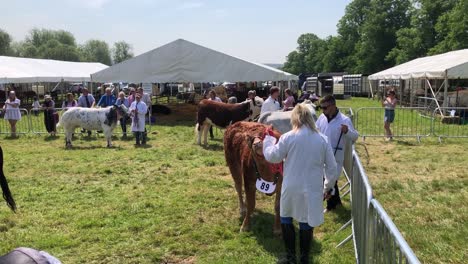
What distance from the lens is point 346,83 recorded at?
47.1 m

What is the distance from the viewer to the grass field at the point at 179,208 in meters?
5.34

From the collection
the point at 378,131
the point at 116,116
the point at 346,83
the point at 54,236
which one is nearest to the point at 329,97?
the point at 54,236

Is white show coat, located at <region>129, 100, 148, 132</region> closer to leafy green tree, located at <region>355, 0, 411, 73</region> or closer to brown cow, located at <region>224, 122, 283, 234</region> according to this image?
brown cow, located at <region>224, 122, 283, 234</region>

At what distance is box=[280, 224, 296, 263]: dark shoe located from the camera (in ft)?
14.9

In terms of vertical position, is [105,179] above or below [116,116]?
below

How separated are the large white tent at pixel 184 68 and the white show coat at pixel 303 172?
699 inches

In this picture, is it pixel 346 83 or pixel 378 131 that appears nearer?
pixel 378 131

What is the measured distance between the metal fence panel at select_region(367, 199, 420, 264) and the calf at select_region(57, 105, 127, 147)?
1125 cm

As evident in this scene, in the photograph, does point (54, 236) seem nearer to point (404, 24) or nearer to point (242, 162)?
point (242, 162)

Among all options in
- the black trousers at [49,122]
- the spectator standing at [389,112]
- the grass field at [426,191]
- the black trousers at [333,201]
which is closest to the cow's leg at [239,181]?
the black trousers at [333,201]

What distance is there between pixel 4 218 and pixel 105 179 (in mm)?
2785

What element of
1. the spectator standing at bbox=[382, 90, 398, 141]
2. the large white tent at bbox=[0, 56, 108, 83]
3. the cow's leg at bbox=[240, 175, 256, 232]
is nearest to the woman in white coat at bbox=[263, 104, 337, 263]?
the cow's leg at bbox=[240, 175, 256, 232]

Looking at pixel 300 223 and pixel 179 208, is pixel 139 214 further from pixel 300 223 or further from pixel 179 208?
pixel 300 223

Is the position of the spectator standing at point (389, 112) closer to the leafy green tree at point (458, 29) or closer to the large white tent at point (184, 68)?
the large white tent at point (184, 68)
